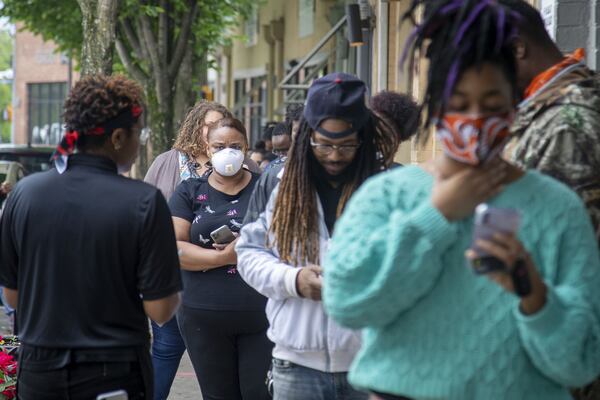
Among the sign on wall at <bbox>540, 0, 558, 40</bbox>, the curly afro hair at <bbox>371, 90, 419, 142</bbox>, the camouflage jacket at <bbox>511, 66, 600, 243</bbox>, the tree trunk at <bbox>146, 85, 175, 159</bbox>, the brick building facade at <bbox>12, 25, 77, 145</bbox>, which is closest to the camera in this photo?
the camouflage jacket at <bbox>511, 66, 600, 243</bbox>

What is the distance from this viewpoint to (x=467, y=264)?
284 centimetres

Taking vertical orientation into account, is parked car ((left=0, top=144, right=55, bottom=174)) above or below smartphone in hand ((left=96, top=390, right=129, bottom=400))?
above

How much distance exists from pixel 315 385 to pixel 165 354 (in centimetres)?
278

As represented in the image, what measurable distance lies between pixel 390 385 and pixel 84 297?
5.07ft

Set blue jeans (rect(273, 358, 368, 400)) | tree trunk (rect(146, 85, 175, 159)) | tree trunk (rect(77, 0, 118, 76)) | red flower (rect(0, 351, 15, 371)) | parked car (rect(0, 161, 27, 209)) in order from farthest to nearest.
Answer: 1. tree trunk (rect(146, 85, 175, 159))
2. parked car (rect(0, 161, 27, 209))
3. tree trunk (rect(77, 0, 118, 76))
4. red flower (rect(0, 351, 15, 371))
5. blue jeans (rect(273, 358, 368, 400))

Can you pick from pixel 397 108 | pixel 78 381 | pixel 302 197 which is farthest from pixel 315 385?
pixel 397 108

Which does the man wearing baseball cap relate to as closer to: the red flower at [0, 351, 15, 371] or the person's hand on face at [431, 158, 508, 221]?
the person's hand on face at [431, 158, 508, 221]

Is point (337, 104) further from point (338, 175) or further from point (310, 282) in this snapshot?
point (310, 282)

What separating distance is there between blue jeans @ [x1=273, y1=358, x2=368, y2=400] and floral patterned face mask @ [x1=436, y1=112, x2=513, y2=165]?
1.56m

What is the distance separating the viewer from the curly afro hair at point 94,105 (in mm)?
4180

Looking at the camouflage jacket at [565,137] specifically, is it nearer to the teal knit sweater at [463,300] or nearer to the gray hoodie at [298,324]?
the teal knit sweater at [463,300]

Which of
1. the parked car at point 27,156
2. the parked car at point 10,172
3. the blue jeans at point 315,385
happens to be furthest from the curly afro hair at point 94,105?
the parked car at point 27,156

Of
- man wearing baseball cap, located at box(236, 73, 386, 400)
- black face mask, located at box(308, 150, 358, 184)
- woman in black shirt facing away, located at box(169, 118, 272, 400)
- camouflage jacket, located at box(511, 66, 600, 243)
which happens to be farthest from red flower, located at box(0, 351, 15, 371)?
camouflage jacket, located at box(511, 66, 600, 243)

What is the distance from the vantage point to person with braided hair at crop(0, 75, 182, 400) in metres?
4.03
